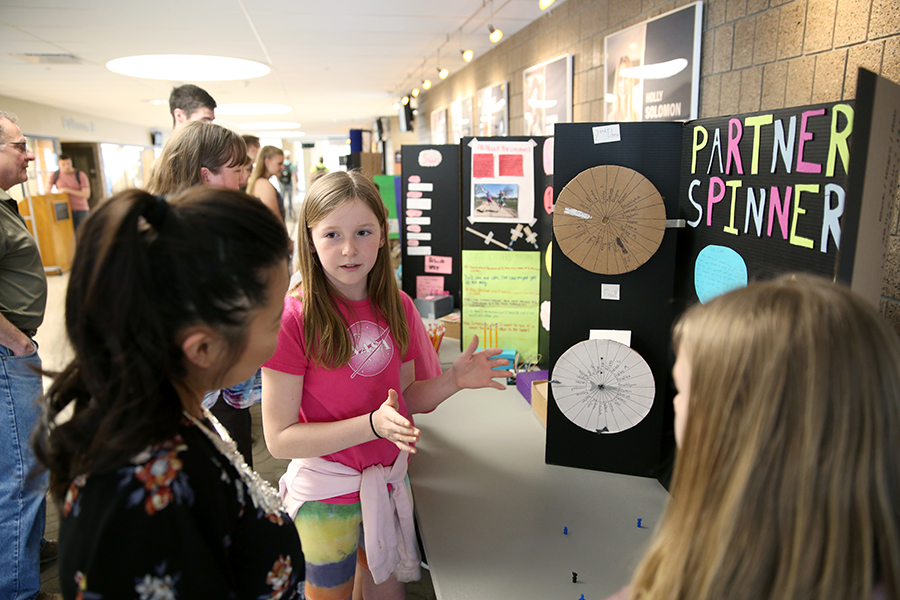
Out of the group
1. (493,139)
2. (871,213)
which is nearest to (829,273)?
(871,213)

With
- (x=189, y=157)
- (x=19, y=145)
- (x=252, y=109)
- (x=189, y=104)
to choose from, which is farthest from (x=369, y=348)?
→ (x=252, y=109)

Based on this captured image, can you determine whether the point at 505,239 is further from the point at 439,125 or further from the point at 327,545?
the point at 439,125

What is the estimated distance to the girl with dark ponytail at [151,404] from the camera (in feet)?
1.93

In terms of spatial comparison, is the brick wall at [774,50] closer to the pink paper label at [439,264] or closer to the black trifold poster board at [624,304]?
the black trifold poster board at [624,304]

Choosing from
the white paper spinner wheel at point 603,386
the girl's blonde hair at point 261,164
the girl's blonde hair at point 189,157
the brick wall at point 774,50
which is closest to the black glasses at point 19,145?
the girl's blonde hair at point 189,157

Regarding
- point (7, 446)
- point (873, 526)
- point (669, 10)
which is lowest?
point (7, 446)

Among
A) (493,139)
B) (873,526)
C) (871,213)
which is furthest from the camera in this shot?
(493,139)

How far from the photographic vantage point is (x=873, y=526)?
55cm

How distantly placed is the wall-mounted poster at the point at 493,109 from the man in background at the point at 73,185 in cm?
621

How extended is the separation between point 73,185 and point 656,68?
8761 millimetres

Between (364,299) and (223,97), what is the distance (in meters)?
9.61

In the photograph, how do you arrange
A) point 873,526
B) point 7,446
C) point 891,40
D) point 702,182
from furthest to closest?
point 7,446 < point 891,40 < point 702,182 < point 873,526

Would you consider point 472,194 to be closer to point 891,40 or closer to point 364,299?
point 364,299

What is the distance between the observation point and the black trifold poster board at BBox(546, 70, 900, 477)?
90cm
